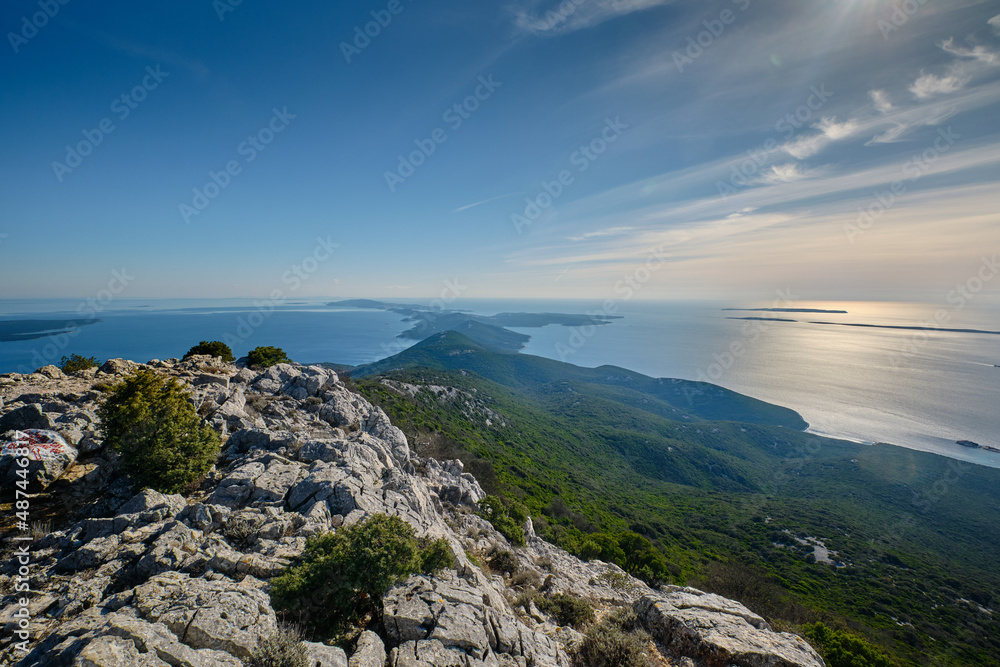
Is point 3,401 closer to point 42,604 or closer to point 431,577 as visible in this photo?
point 42,604

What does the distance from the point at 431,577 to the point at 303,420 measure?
13675 millimetres

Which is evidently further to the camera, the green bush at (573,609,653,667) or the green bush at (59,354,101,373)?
the green bush at (59,354,101,373)

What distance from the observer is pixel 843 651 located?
1381 cm

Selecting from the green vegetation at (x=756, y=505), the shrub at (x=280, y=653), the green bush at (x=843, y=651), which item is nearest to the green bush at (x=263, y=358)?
the green vegetation at (x=756, y=505)

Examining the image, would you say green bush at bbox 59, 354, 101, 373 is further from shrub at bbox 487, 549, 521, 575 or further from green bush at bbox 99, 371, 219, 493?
shrub at bbox 487, 549, 521, 575

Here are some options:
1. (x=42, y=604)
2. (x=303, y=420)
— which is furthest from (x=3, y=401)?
(x=42, y=604)

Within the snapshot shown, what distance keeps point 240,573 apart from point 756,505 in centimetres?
7295

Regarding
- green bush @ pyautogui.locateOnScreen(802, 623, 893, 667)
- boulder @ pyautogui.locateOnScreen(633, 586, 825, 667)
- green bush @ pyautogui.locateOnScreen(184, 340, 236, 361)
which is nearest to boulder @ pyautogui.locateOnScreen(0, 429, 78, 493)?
green bush @ pyautogui.locateOnScreen(184, 340, 236, 361)

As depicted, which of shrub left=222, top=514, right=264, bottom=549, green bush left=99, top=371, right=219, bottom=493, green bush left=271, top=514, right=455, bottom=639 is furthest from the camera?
green bush left=99, top=371, right=219, bottom=493

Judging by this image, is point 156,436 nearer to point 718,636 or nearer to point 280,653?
point 280,653

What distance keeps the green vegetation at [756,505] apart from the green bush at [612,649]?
931 centimetres

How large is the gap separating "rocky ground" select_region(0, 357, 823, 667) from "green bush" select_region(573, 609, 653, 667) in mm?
423

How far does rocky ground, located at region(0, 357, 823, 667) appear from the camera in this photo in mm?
5906

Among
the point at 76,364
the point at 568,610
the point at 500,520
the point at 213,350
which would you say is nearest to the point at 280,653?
Answer: the point at 568,610
